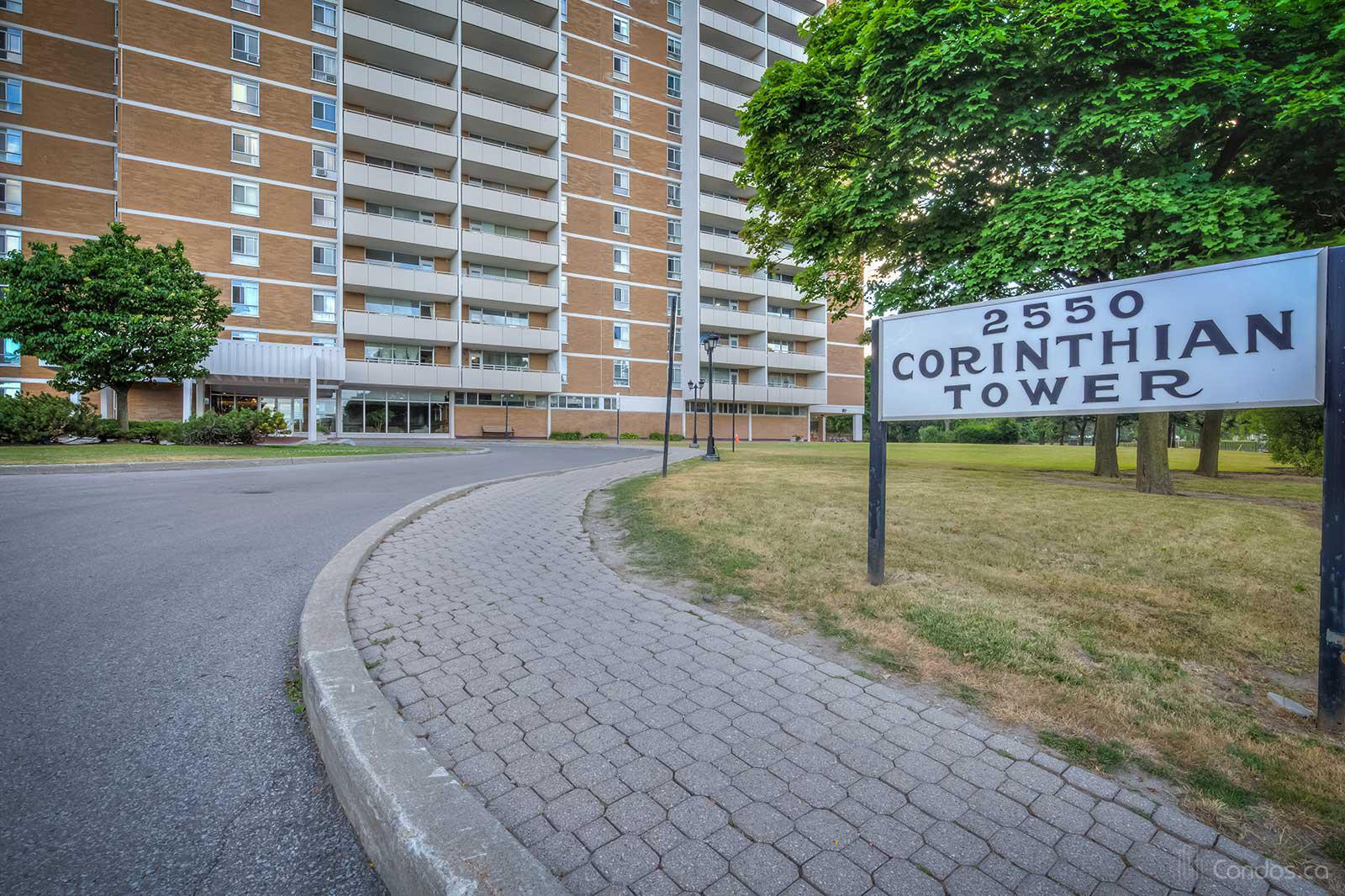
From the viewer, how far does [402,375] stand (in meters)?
33.5

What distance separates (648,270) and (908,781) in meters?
43.9

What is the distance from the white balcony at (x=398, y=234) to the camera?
32.3 m

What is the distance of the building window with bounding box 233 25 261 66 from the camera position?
99.9 ft

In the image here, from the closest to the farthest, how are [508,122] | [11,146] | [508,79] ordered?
1. [11,146]
2. [508,122]
3. [508,79]

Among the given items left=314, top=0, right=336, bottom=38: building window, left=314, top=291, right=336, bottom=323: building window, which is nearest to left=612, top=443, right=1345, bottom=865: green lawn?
left=314, top=291, right=336, bottom=323: building window

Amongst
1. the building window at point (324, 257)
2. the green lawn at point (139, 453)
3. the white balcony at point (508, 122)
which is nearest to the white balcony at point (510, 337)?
the building window at point (324, 257)

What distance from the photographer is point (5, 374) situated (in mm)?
28188

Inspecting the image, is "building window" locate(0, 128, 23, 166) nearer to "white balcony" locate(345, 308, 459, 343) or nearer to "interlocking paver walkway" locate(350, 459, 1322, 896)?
"white balcony" locate(345, 308, 459, 343)

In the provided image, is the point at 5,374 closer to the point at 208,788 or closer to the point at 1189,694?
the point at 208,788

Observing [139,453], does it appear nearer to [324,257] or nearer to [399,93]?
[324,257]

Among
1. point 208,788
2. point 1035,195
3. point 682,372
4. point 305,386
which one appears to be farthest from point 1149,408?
point 682,372

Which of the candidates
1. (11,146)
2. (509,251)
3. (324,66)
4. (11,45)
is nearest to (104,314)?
(509,251)

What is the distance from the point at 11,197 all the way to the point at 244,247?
1182 centimetres

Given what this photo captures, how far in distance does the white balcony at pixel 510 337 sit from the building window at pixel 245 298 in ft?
34.3
